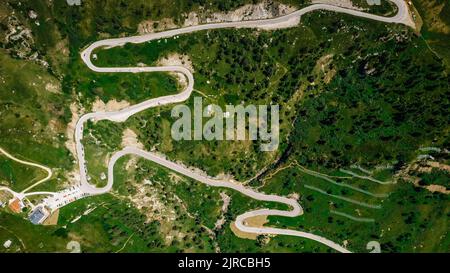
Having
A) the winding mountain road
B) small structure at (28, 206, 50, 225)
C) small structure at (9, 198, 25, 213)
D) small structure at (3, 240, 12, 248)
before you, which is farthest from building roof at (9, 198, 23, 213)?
the winding mountain road

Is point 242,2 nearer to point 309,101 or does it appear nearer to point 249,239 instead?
point 309,101

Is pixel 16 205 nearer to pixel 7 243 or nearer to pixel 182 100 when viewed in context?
pixel 7 243

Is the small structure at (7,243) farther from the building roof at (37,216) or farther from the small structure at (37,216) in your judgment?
the building roof at (37,216)

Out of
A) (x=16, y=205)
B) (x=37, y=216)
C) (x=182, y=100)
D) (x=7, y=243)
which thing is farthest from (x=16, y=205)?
(x=182, y=100)

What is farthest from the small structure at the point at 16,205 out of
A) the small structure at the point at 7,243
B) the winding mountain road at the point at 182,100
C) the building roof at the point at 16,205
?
the winding mountain road at the point at 182,100

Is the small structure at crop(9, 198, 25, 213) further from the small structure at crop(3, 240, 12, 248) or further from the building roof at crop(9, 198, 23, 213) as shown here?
the small structure at crop(3, 240, 12, 248)

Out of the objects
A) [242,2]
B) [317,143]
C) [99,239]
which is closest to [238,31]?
[242,2]
